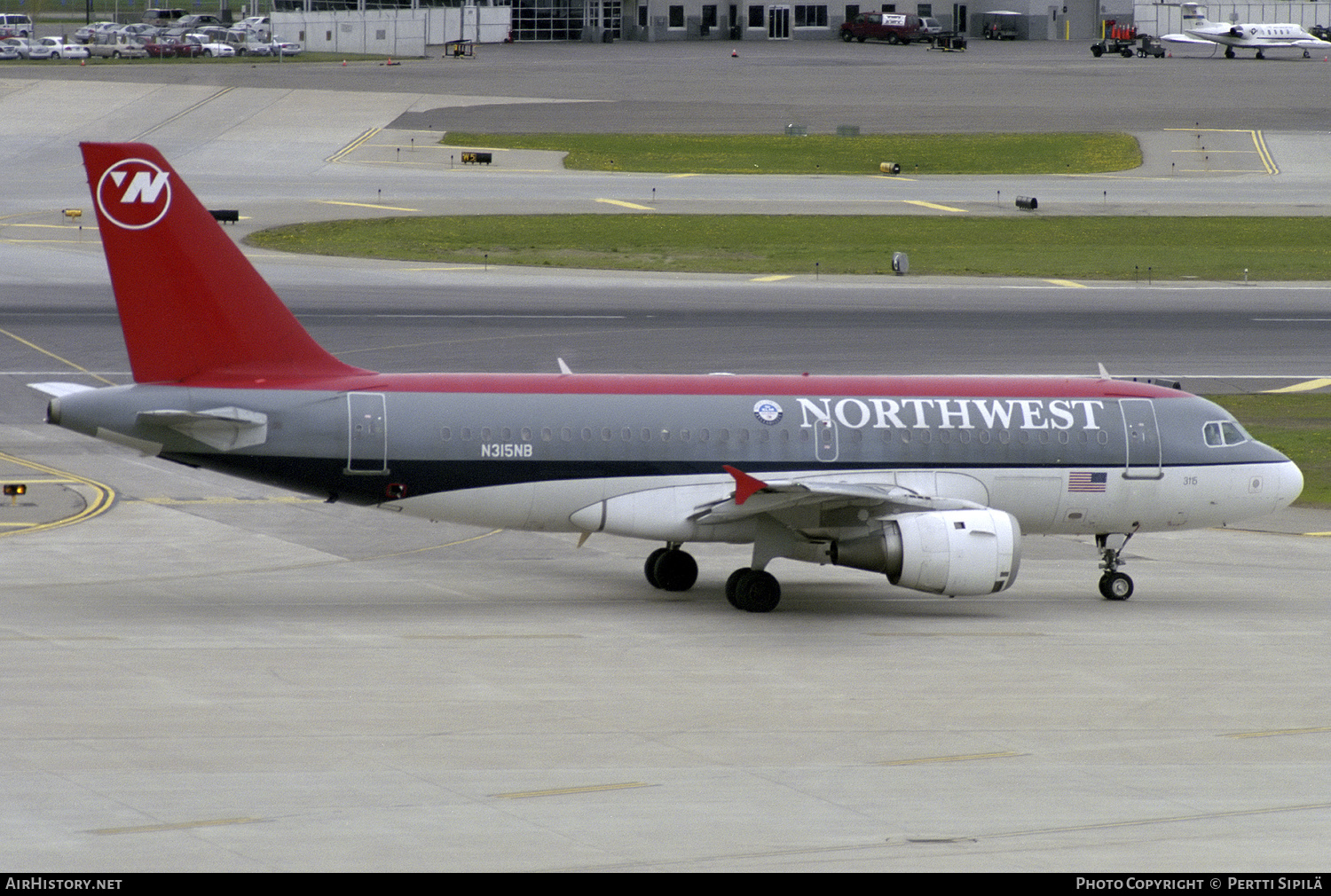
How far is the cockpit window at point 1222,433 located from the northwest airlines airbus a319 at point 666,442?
0.05 metres

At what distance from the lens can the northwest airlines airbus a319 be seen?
97.1ft

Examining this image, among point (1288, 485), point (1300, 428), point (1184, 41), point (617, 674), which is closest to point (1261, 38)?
point (1184, 41)

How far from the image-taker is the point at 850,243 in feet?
261

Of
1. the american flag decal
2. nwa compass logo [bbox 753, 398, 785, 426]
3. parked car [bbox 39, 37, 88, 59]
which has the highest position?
parked car [bbox 39, 37, 88, 59]

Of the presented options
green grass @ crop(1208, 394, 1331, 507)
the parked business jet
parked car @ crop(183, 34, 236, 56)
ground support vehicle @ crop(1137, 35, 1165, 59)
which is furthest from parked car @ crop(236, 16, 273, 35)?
green grass @ crop(1208, 394, 1331, 507)

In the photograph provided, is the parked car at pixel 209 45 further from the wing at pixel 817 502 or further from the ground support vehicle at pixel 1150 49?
the wing at pixel 817 502

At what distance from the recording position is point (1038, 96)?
131 metres

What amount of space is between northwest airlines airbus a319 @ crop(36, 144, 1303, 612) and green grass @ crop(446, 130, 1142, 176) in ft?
230

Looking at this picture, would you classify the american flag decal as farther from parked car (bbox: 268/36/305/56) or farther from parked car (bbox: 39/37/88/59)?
parked car (bbox: 39/37/88/59)

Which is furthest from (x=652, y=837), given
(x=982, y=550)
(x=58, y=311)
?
(x=58, y=311)

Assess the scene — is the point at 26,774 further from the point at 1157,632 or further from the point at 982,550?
the point at 1157,632

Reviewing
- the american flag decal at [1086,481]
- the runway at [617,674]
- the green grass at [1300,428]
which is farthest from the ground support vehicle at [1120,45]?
the american flag decal at [1086,481]

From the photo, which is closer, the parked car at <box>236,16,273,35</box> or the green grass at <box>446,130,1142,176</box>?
the green grass at <box>446,130,1142,176</box>
